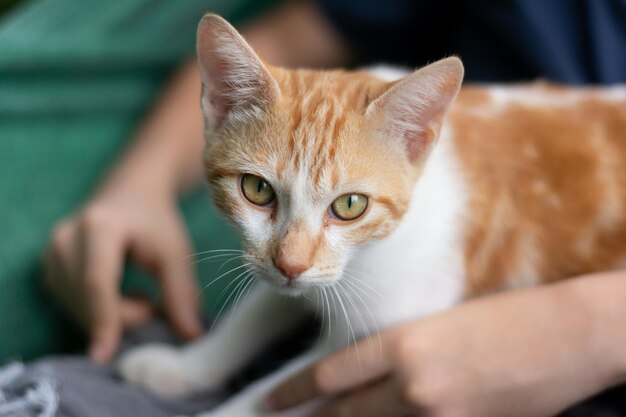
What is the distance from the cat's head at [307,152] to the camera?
30.8 inches

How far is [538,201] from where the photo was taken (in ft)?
3.12

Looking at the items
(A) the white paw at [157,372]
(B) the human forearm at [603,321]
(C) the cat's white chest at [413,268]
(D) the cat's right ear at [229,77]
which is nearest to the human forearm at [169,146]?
(A) the white paw at [157,372]

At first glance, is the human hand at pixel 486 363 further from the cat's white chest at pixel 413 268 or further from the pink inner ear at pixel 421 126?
the pink inner ear at pixel 421 126

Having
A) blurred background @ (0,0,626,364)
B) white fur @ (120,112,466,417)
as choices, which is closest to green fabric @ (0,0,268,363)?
blurred background @ (0,0,626,364)

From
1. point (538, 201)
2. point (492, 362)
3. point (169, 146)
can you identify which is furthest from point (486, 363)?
point (169, 146)

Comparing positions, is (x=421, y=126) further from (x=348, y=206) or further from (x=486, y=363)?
(x=486, y=363)

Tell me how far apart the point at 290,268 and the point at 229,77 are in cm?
29

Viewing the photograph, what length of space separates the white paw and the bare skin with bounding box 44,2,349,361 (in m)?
0.10

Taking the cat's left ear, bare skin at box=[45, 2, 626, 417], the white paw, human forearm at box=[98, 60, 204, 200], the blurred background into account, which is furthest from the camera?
human forearm at box=[98, 60, 204, 200]

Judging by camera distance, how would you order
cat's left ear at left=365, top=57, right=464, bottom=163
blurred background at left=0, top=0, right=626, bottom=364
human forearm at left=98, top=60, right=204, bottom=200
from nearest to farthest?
cat's left ear at left=365, top=57, right=464, bottom=163 < blurred background at left=0, top=0, right=626, bottom=364 < human forearm at left=98, top=60, right=204, bottom=200

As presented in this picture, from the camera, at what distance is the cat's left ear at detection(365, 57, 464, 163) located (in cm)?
75

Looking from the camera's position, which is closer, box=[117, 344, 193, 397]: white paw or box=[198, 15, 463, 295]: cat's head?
box=[198, 15, 463, 295]: cat's head

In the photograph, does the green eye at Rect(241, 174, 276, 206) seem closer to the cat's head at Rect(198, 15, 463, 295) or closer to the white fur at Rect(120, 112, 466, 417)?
the cat's head at Rect(198, 15, 463, 295)

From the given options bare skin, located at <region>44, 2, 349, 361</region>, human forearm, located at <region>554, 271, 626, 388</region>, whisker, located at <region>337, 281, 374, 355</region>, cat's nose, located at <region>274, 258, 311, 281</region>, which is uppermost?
bare skin, located at <region>44, 2, 349, 361</region>
